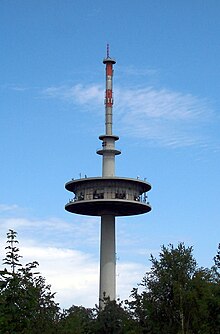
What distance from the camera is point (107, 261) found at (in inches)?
3597

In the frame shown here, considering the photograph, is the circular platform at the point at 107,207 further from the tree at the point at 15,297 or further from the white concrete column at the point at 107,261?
the tree at the point at 15,297

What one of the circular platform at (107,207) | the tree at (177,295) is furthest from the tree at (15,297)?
the circular platform at (107,207)

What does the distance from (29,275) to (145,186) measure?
58.8m

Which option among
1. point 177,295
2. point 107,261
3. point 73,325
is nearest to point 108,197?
point 107,261

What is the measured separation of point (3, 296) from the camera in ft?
121

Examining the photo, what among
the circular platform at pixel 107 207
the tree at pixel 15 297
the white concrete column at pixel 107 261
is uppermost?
the circular platform at pixel 107 207

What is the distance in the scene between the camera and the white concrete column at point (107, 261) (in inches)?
3565

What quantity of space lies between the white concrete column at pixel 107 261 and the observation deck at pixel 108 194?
296 centimetres

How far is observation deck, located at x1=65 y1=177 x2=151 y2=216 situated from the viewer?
9125 centimetres

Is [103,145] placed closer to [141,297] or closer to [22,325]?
[141,297]

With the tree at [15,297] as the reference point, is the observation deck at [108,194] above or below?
above

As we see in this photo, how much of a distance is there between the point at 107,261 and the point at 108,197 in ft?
27.0

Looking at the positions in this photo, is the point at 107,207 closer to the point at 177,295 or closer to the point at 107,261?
the point at 107,261

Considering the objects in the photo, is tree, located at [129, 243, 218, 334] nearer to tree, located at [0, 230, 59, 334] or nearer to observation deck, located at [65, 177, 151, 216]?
tree, located at [0, 230, 59, 334]
